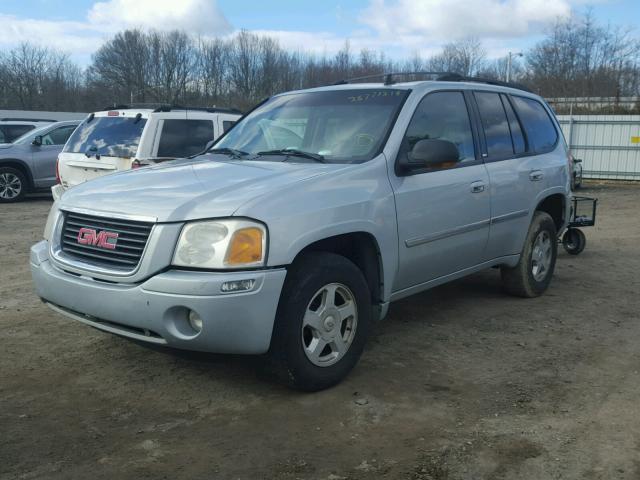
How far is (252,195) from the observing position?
3551 mm

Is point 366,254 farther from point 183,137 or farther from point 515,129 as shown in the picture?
point 183,137

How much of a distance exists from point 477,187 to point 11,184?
11.7 meters

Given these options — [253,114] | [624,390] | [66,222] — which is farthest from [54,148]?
[624,390]

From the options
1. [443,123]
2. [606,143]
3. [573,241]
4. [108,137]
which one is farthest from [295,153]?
[606,143]

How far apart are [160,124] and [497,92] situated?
16.0 feet

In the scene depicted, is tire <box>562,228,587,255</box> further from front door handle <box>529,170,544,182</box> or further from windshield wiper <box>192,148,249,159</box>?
windshield wiper <box>192,148,249,159</box>

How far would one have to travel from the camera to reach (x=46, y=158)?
45.9ft

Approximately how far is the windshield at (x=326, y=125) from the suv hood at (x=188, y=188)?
324mm

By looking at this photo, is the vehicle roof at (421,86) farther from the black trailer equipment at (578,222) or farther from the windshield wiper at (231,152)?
the black trailer equipment at (578,222)

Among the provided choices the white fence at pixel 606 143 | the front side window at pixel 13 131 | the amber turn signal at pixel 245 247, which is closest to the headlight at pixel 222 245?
the amber turn signal at pixel 245 247

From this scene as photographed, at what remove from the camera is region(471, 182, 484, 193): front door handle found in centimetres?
490

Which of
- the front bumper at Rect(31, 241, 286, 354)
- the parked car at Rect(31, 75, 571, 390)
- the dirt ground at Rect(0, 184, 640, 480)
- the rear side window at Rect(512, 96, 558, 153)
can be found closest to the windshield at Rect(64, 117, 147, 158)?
the dirt ground at Rect(0, 184, 640, 480)

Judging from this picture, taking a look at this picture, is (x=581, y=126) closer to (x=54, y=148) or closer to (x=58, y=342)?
(x=54, y=148)

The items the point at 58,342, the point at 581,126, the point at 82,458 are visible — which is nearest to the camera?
the point at 82,458
